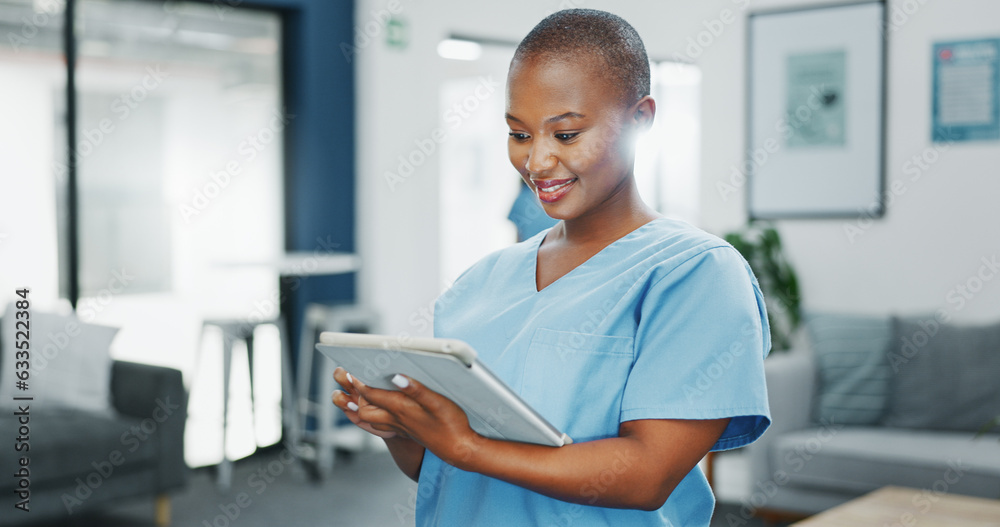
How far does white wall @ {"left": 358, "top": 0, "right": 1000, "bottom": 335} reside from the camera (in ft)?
11.8

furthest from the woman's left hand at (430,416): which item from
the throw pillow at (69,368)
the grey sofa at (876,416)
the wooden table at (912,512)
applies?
the throw pillow at (69,368)

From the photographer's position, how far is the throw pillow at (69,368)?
11.0 ft

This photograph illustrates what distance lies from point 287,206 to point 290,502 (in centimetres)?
168

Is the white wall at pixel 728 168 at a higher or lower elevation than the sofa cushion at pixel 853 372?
higher

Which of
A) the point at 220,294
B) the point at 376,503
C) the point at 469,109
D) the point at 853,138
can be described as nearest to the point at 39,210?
the point at 220,294

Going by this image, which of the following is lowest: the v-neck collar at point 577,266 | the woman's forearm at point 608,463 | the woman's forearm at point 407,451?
the woman's forearm at point 407,451

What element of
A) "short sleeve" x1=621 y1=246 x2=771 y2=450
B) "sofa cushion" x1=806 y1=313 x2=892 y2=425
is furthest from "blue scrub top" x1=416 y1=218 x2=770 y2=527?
"sofa cushion" x1=806 y1=313 x2=892 y2=425

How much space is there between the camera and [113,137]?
396 centimetres

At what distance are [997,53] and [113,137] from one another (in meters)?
3.76

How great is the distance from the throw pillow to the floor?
465 millimetres

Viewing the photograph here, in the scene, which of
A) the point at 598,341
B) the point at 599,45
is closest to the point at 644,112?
the point at 599,45

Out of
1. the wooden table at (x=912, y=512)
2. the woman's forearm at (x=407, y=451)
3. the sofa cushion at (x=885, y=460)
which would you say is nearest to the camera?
the woman's forearm at (x=407, y=451)

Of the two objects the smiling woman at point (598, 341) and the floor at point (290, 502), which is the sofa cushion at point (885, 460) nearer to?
the floor at point (290, 502)

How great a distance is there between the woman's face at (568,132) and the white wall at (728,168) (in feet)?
9.99
